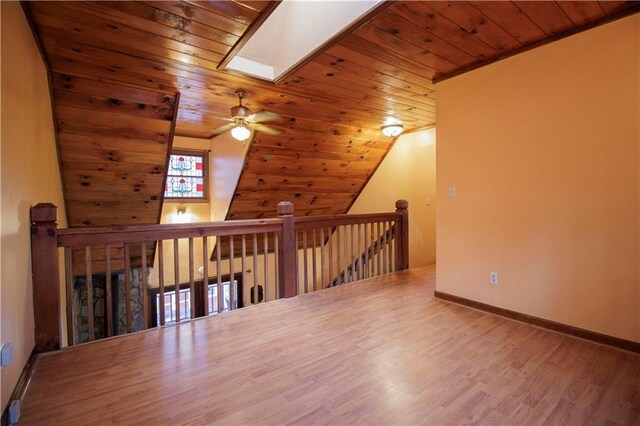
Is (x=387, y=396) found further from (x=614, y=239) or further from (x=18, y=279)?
(x=18, y=279)

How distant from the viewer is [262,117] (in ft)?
12.1

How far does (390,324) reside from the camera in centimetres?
269

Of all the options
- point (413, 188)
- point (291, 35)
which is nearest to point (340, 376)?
point (291, 35)

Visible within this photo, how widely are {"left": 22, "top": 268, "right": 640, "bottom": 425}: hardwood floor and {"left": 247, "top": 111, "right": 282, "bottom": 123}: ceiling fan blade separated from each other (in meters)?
2.16

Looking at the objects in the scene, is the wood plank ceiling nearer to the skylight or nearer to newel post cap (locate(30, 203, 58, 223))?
the skylight

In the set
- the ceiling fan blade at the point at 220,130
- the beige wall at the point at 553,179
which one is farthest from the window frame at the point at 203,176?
the beige wall at the point at 553,179

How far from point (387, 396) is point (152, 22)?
8.69 ft

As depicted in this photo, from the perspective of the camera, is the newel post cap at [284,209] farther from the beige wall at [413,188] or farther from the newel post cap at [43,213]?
the beige wall at [413,188]

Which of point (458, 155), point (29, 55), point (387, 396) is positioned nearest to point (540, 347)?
point (387, 396)

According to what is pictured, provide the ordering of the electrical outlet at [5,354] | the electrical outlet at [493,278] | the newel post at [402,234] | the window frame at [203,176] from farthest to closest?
the window frame at [203,176] < the newel post at [402,234] < the electrical outlet at [493,278] < the electrical outlet at [5,354]

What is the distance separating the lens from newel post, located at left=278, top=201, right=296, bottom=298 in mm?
3385

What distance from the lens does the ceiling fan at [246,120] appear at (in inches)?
131

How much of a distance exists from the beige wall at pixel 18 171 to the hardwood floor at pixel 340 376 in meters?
0.36

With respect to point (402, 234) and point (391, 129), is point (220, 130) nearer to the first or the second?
point (391, 129)
